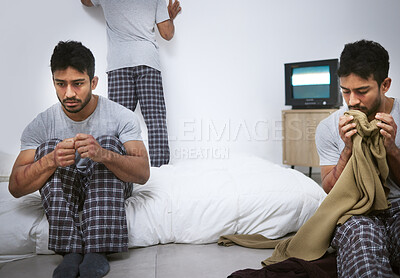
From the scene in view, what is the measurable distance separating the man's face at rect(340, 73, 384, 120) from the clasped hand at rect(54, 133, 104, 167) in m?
0.92

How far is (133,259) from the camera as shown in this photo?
181cm

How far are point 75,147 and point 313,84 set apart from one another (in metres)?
2.41

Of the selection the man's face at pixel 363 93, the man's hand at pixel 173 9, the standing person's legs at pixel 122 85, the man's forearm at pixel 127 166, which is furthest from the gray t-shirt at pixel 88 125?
the man's hand at pixel 173 9

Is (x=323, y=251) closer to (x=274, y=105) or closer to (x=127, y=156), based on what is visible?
(x=127, y=156)

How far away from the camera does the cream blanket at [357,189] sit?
1471mm

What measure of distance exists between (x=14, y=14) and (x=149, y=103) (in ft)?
3.95

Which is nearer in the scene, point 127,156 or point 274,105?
point 127,156

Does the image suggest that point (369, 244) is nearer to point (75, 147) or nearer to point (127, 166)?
point (127, 166)

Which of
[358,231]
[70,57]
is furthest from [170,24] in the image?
[358,231]

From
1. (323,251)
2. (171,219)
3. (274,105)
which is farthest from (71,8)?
(323,251)

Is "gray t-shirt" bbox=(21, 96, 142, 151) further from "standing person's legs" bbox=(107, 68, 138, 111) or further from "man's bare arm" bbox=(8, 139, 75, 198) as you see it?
"standing person's legs" bbox=(107, 68, 138, 111)

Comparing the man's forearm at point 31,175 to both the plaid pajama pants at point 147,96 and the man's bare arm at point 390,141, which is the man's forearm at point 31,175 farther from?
the plaid pajama pants at point 147,96

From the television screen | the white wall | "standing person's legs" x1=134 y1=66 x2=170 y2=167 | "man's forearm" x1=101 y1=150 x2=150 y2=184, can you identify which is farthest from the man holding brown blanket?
the white wall

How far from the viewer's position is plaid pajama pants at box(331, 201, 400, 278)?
129 centimetres
